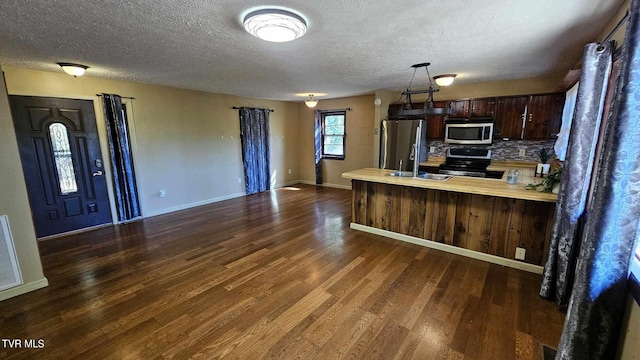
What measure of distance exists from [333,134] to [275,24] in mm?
5206

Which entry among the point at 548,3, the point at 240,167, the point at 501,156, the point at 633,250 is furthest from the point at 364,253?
the point at 240,167

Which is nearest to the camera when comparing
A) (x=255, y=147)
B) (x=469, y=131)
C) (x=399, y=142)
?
(x=469, y=131)

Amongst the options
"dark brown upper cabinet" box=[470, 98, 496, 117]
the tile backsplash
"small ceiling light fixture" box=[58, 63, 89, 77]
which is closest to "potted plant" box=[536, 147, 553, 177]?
the tile backsplash

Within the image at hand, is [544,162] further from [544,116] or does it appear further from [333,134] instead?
[333,134]

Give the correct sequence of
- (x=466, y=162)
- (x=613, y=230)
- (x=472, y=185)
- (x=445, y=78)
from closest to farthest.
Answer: (x=613, y=230)
(x=472, y=185)
(x=445, y=78)
(x=466, y=162)

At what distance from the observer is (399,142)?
17.8 feet

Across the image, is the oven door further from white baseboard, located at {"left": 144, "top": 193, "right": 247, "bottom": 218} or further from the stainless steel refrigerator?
white baseboard, located at {"left": 144, "top": 193, "right": 247, "bottom": 218}

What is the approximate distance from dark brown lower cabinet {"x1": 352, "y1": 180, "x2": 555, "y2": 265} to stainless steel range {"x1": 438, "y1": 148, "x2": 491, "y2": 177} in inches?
69.3

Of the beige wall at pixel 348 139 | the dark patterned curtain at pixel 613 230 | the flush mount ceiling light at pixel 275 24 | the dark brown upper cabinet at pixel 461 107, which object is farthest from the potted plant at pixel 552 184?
the beige wall at pixel 348 139

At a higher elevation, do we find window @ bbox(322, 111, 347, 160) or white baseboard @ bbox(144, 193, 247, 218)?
window @ bbox(322, 111, 347, 160)

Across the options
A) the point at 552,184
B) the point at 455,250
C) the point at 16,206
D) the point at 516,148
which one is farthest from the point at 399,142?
the point at 16,206

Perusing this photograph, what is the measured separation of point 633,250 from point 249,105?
6.36 metres

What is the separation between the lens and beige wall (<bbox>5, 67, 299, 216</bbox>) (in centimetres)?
388

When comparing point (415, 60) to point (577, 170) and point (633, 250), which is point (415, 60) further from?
point (633, 250)
